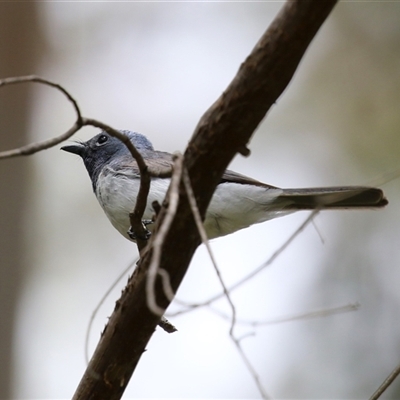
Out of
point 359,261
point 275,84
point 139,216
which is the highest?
point 275,84

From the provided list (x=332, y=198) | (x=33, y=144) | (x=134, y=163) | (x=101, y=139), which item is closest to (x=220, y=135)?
(x=33, y=144)

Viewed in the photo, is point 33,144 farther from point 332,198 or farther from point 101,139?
point 101,139

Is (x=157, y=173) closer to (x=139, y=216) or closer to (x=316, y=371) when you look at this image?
(x=139, y=216)

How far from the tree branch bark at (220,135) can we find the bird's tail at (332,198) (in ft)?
3.82

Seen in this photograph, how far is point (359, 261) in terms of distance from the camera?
5688 millimetres

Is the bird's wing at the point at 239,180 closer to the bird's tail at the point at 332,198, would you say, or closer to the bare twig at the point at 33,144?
the bird's tail at the point at 332,198

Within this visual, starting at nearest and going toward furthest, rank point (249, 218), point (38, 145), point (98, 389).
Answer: point (38, 145) → point (98, 389) → point (249, 218)

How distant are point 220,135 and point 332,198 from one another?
1.61 meters

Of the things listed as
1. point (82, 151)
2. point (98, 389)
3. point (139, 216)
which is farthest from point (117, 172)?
point (98, 389)

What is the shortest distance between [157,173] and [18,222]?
11.8 feet

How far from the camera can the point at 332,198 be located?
3248mm

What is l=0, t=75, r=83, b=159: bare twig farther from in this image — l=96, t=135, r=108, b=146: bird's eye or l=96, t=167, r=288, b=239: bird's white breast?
l=96, t=135, r=108, b=146: bird's eye

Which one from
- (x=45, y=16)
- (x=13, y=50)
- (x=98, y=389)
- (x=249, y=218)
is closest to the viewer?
(x=98, y=389)

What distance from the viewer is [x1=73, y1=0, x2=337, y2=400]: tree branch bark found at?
5.43 ft
